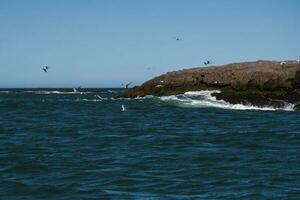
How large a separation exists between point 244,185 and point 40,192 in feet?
17.0

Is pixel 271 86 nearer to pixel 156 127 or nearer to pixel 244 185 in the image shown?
pixel 156 127

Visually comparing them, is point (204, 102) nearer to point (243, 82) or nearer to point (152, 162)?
point (243, 82)

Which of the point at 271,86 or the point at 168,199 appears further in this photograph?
the point at 271,86

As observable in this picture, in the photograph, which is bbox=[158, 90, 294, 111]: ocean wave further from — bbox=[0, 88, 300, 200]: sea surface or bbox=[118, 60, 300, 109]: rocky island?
bbox=[0, 88, 300, 200]: sea surface

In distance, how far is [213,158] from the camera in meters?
19.6

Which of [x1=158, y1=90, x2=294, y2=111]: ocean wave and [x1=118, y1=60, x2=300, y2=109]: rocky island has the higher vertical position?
[x1=118, y1=60, x2=300, y2=109]: rocky island

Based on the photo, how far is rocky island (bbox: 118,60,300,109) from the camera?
5066cm

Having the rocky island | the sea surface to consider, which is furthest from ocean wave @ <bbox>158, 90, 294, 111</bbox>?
the sea surface

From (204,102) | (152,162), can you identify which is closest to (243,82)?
(204,102)

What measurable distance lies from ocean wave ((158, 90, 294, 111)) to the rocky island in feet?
Answer: 1.62

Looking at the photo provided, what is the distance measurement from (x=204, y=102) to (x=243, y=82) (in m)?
4.25

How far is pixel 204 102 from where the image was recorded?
188ft

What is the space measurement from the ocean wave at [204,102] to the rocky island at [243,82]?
1.62 feet

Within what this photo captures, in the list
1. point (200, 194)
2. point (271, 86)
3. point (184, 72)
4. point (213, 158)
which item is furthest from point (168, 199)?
point (184, 72)
